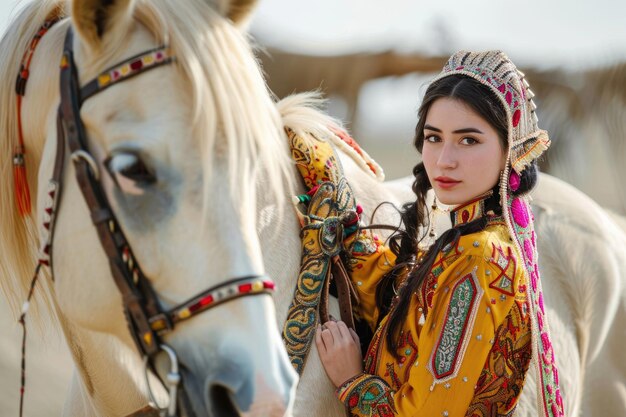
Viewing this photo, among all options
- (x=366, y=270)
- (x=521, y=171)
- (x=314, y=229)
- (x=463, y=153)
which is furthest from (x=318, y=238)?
(x=521, y=171)

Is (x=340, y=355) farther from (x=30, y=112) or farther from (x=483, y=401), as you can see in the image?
(x=30, y=112)

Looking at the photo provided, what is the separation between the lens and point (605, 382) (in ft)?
8.87

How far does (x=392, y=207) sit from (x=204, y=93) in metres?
1.13

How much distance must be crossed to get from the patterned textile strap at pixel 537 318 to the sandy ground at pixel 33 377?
3302mm

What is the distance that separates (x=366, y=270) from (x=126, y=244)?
800mm

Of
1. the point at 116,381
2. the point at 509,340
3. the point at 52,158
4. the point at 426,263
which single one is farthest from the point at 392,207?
the point at 52,158

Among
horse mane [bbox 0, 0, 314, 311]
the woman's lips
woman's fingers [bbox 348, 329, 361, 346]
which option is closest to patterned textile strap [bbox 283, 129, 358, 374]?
woman's fingers [bbox 348, 329, 361, 346]

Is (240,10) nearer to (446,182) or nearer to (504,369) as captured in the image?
(446,182)

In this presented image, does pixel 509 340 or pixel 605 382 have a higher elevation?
pixel 509 340

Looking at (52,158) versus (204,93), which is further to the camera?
(52,158)

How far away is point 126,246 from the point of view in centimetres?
127

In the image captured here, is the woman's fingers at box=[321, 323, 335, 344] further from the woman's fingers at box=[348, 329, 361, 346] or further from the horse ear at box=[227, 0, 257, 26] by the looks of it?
the horse ear at box=[227, 0, 257, 26]

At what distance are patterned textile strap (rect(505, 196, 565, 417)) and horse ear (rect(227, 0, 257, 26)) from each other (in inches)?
30.3

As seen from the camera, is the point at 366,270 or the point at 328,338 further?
the point at 366,270
